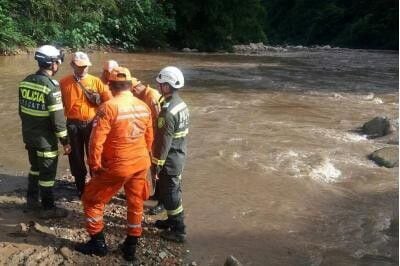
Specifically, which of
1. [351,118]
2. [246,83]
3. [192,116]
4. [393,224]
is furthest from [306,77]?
[393,224]

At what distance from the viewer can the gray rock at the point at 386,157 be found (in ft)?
29.0

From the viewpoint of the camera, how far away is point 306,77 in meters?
19.5

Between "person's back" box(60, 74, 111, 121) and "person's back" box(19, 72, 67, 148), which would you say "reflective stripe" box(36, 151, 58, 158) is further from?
"person's back" box(60, 74, 111, 121)

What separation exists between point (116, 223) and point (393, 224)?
10.1 feet

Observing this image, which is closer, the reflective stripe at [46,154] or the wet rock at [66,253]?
the wet rock at [66,253]

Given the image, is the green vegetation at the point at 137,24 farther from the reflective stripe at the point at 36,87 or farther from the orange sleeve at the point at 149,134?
the orange sleeve at the point at 149,134

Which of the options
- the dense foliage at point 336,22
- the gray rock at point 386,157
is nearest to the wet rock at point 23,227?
the gray rock at point 386,157

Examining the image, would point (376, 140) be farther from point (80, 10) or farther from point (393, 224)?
point (80, 10)

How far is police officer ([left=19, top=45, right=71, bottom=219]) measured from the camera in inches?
212

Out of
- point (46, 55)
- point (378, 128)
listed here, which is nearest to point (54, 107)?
point (46, 55)

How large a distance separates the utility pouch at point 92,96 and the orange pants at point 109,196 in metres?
1.32

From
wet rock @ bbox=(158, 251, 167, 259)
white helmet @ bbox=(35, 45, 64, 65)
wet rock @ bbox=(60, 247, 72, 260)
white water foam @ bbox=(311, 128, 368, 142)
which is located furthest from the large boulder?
wet rock @ bbox=(60, 247, 72, 260)

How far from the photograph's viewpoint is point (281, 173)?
8.23 metres

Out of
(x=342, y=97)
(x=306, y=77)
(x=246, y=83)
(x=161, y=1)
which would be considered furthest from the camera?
(x=161, y=1)
